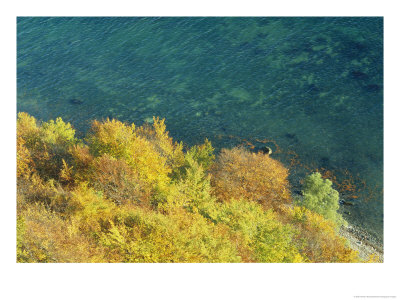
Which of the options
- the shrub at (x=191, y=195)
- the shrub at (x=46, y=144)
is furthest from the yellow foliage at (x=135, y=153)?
the shrub at (x=46, y=144)

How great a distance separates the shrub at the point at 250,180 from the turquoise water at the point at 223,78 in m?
5.69

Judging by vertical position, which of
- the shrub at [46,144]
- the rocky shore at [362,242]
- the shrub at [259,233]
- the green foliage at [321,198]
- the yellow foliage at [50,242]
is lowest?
the rocky shore at [362,242]

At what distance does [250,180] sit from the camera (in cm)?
3634

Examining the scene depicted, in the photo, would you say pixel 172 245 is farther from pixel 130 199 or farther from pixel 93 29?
pixel 93 29

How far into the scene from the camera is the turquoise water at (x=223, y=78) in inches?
1804

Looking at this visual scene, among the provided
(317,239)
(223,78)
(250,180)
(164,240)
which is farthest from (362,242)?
(223,78)

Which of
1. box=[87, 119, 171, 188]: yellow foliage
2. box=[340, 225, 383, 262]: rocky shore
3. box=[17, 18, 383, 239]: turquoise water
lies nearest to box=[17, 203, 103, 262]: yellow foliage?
box=[87, 119, 171, 188]: yellow foliage

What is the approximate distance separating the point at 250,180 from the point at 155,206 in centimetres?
970

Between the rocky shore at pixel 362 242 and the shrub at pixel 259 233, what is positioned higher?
the shrub at pixel 259 233

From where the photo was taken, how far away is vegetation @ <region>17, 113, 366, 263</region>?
25078 mm

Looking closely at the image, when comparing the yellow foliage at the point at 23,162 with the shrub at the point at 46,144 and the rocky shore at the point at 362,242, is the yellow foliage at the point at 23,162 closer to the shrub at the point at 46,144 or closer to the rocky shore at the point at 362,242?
the shrub at the point at 46,144

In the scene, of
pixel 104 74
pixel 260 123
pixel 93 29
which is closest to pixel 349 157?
pixel 260 123
